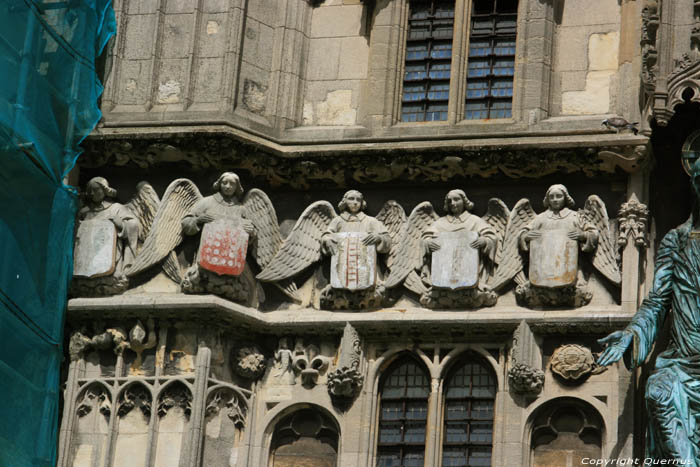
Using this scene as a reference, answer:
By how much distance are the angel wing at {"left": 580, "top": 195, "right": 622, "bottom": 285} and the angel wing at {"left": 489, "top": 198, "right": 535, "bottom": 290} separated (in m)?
0.54

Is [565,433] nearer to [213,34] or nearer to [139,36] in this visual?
[213,34]

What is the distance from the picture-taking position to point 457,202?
22141 millimetres

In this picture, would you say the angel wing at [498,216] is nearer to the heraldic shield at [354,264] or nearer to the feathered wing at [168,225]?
the heraldic shield at [354,264]

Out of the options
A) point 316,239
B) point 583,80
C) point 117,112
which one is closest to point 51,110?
point 117,112

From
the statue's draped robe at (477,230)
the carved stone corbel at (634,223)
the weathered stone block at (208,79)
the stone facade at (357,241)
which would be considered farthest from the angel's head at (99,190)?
the carved stone corbel at (634,223)

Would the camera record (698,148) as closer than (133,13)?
Yes

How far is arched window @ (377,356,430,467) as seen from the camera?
21.7 meters

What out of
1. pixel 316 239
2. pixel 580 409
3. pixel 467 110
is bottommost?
pixel 580 409

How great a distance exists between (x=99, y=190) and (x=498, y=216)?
3.86 metres

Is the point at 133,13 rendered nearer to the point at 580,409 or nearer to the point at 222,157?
the point at 222,157

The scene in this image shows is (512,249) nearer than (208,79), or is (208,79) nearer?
(512,249)

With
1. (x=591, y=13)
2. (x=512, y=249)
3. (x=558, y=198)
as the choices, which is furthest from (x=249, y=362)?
(x=591, y=13)

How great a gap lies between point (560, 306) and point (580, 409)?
0.98 meters

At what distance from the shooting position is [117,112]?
22953 millimetres
